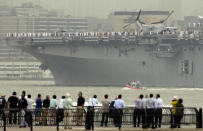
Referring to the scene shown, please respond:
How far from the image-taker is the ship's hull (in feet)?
269

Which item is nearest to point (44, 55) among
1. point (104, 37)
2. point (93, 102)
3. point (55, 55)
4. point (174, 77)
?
point (55, 55)

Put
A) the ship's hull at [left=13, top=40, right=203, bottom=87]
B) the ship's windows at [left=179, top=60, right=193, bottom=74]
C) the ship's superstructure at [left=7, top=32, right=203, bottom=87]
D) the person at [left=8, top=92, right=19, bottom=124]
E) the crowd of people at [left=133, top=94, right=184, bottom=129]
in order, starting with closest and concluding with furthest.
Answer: the person at [left=8, top=92, right=19, bottom=124]
the crowd of people at [left=133, top=94, right=184, bottom=129]
the ship's superstructure at [left=7, top=32, right=203, bottom=87]
the ship's hull at [left=13, top=40, right=203, bottom=87]
the ship's windows at [left=179, top=60, right=193, bottom=74]

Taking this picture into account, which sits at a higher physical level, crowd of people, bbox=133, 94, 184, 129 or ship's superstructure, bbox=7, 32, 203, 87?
ship's superstructure, bbox=7, 32, 203, 87

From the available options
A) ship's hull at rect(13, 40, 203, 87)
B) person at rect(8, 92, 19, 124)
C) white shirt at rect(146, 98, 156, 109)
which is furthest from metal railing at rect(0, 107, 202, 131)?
ship's hull at rect(13, 40, 203, 87)

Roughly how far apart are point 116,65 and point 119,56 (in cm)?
175

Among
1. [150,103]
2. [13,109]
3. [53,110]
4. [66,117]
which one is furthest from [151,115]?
[13,109]

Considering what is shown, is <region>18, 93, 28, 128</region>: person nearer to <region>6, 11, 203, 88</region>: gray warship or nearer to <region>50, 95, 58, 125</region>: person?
<region>50, 95, 58, 125</region>: person

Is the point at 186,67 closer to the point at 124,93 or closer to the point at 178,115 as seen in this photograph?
the point at 124,93

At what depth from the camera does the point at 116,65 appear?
276 ft

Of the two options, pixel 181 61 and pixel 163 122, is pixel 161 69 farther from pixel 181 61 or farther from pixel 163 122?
pixel 163 122

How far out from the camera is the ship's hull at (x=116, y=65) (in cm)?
8206

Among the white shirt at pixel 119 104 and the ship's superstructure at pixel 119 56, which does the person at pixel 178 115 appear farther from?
the ship's superstructure at pixel 119 56

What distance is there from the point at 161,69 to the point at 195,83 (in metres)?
4.02

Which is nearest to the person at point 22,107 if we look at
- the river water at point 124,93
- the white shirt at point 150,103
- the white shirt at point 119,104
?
the white shirt at point 119,104
